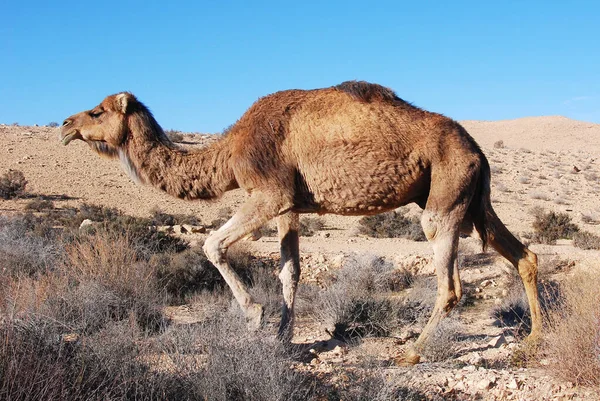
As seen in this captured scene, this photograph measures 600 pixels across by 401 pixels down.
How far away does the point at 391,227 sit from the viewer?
23.6 metres

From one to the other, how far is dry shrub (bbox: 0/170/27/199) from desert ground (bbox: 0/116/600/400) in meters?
0.49

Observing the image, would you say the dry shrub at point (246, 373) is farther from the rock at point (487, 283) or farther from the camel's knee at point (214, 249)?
the rock at point (487, 283)

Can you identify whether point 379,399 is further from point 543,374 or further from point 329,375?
point 543,374

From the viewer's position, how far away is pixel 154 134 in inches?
344

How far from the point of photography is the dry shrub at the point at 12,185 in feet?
88.2

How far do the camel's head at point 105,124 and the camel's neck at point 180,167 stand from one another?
0.20m

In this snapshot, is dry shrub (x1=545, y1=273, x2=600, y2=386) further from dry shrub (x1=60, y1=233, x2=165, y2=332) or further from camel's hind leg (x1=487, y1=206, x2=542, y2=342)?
dry shrub (x1=60, y1=233, x2=165, y2=332)

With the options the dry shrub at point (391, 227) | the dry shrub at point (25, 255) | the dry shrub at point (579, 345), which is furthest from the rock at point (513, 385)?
the dry shrub at point (391, 227)

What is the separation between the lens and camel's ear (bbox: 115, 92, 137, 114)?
8.65 m

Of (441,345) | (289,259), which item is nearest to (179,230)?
(289,259)

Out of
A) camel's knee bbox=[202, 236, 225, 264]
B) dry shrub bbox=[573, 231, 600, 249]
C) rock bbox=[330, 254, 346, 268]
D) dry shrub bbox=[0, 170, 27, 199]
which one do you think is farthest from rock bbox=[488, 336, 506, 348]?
dry shrub bbox=[0, 170, 27, 199]

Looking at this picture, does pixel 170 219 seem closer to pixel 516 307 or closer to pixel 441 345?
pixel 516 307

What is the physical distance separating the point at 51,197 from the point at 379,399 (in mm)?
25481

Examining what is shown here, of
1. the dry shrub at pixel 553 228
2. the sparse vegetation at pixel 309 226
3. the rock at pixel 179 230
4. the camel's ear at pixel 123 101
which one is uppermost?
the camel's ear at pixel 123 101
